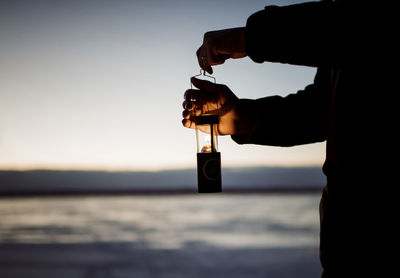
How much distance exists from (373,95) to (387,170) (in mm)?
157

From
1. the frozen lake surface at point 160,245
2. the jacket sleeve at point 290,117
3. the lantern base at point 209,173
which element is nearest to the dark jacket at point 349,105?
the jacket sleeve at point 290,117

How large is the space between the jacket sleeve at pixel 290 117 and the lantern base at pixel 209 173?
0.16 m

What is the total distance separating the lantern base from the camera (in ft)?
4.26

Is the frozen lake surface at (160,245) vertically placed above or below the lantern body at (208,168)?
below

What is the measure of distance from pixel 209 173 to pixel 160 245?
3902 millimetres

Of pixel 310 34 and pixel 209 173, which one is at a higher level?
→ pixel 310 34

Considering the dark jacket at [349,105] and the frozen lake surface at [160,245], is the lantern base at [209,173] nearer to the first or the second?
the dark jacket at [349,105]

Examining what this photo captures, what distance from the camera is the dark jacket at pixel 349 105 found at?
2.21 feet

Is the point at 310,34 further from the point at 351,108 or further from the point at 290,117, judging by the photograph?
the point at 290,117

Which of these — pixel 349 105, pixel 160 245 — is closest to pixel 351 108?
pixel 349 105

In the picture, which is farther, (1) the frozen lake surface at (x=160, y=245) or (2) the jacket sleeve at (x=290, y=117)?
(1) the frozen lake surface at (x=160, y=245)

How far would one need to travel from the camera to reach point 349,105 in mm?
729

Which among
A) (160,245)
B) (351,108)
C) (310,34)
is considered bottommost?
(160,245)

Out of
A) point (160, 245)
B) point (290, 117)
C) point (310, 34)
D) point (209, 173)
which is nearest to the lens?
point (310, 34)
